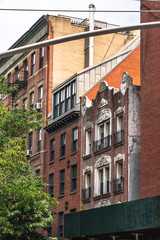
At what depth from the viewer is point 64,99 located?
4634cm

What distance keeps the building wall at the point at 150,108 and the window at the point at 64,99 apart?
11740 mm

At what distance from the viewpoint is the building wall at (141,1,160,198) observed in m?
31.4

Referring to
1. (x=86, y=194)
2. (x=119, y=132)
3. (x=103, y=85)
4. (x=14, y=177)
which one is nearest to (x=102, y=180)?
(x=86, y=194)

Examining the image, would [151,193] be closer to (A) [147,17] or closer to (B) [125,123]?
(B) [125,123]

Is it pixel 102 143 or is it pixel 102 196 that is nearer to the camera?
pixel 102 196

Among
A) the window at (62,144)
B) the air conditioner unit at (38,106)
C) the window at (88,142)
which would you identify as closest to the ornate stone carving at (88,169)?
the window at (88,142)

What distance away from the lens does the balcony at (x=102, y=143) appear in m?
37.7

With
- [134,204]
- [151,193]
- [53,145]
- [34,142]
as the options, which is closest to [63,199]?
[53,145]

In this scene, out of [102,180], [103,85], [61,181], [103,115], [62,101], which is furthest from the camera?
[62,101]

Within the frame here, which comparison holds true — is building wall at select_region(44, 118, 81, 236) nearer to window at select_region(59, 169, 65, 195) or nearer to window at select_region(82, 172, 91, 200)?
window at select_region(59, 169, 65, 195)

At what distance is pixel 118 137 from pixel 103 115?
123 inches

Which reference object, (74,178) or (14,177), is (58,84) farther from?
(14,177)

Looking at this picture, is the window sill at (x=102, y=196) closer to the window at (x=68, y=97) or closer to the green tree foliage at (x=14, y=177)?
the green tree foliage at (x=14, y=177)

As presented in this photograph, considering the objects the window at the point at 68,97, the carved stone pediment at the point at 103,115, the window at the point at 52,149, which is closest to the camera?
the carved stone pediment at the point at 103,115
